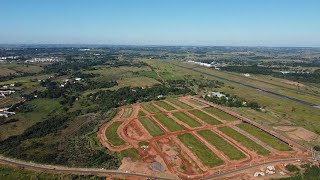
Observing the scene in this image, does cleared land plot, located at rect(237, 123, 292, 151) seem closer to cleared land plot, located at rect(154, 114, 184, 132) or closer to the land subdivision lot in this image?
the land subdivision lot

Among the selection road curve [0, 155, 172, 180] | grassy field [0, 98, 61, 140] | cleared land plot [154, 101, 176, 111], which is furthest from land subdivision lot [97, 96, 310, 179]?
grassy field [0, 98, 61, 140]

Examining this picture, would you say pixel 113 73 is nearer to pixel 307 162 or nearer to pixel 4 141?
pixel 4 141

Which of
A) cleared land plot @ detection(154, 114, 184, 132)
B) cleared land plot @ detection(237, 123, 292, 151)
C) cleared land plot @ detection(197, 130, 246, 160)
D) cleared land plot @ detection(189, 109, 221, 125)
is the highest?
cleared land plot @ detection(189, 109, 221, 125)

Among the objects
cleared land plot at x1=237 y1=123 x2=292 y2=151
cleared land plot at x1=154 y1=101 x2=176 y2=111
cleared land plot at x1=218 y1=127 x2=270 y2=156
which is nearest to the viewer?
cleared land plot at x1=218 y1=127 x2=270 y2=156

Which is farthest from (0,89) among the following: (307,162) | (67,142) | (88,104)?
(307,162)

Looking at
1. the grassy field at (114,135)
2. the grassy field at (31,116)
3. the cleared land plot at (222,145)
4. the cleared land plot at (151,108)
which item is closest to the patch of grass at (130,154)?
the grassy field at (114,135)

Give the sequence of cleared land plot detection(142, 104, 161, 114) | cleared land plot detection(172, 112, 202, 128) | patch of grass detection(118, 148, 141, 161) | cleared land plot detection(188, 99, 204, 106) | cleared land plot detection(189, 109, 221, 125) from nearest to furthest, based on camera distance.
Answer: patch of grass detection(118, 148, 141, 161)
cleared land plot detection(172, 112, 202, 128)
cleared land plot detection(189, 109, 221, 125)
cleared land plot detection(142, 104, 161, 114)
cleared land plot detection(188, 99, 204, 106)

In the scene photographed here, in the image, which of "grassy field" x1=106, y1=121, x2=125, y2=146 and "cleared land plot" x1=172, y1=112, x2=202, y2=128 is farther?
"cleared land plot" x1=172, y1=112, x2=202, y2=128
